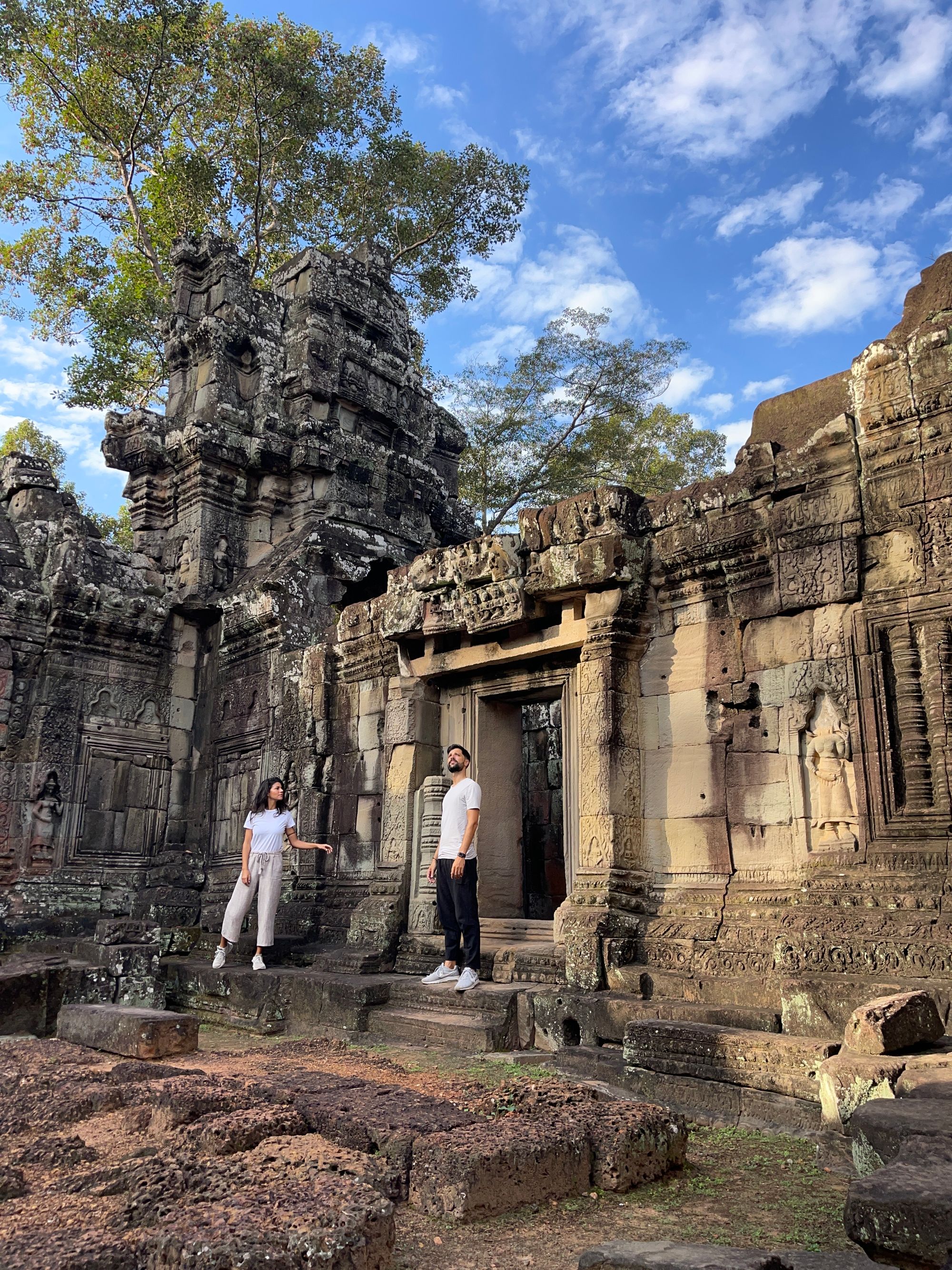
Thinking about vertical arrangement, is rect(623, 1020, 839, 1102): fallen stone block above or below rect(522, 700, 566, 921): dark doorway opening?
below

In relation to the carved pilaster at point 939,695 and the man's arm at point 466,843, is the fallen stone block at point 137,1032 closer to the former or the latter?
the man's arm at point 466,843

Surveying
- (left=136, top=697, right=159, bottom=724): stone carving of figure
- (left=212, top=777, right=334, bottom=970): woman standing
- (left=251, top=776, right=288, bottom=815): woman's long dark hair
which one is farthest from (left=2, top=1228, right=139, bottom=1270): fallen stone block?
(left=136, top=697, right=159, bottom=724): stone carving of figure

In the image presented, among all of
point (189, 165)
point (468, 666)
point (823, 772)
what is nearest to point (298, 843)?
point (468, 666)

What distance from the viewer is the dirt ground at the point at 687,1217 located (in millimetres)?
2707

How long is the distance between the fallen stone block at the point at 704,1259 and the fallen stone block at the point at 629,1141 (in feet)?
2.83

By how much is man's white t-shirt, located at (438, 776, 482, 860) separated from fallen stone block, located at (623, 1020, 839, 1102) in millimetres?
2110

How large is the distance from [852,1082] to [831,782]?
206cm

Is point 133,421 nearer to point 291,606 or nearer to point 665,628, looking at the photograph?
point 291,606

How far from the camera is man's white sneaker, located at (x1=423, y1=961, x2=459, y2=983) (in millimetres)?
6488

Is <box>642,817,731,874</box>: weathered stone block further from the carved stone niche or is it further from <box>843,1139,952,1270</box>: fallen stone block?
<box>843,1139,952,1270</box>: fallen stone block

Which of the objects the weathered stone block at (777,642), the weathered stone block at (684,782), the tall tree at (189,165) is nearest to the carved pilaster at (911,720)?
the weathered stone block at (777,642)

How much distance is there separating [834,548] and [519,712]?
3496 millimetres

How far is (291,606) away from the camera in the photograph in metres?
10.9

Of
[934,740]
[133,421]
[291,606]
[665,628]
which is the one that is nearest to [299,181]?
[133,421]
